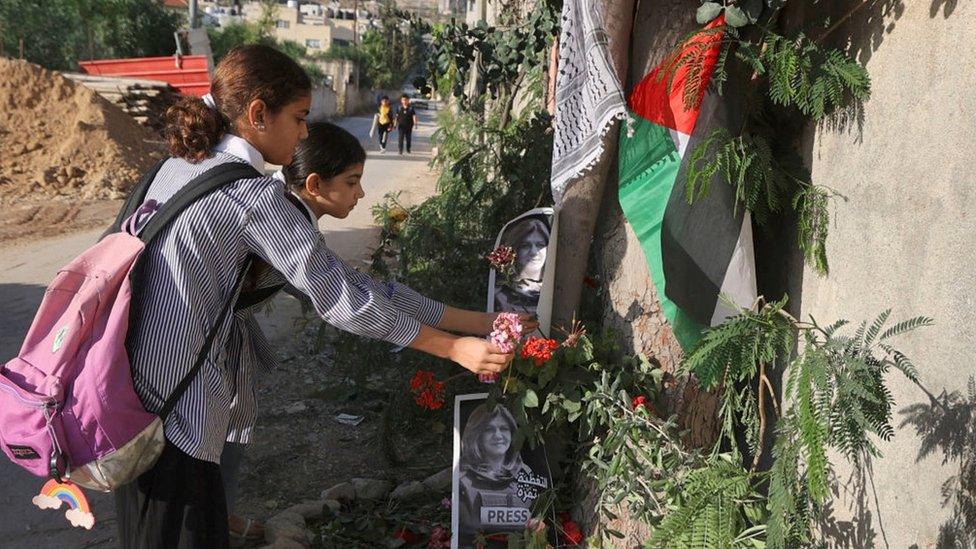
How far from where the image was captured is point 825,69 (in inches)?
94.7

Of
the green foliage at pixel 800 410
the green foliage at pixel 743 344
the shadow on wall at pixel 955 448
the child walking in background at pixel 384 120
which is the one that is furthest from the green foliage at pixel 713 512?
the child walking in background at pixel 384 120

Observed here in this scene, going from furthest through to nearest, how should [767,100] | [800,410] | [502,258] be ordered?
[502,258] < [767,100] < [800,410]

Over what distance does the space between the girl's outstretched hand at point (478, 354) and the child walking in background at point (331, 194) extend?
0.75 feet

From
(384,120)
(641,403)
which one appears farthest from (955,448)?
(384,120)

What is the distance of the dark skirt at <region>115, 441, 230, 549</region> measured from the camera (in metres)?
2.19

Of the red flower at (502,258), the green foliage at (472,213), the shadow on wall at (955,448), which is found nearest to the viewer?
the shadow on wall at (955,448)

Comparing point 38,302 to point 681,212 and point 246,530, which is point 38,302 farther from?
point 681,212

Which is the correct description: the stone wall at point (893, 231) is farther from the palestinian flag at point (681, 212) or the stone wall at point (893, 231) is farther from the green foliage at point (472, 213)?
the green foliage at point (472, 213)

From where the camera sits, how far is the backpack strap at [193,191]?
2068mm

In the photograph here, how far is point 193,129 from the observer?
7.09ft

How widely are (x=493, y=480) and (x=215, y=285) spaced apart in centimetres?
120

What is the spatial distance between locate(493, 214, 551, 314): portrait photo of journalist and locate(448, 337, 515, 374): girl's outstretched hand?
738 mm

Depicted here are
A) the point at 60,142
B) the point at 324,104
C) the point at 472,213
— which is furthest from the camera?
the point at 324,104

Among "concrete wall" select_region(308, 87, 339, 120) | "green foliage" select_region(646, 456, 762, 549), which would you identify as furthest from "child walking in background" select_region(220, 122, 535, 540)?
"concrete wall" select_region(308, 87, 339, 120)
